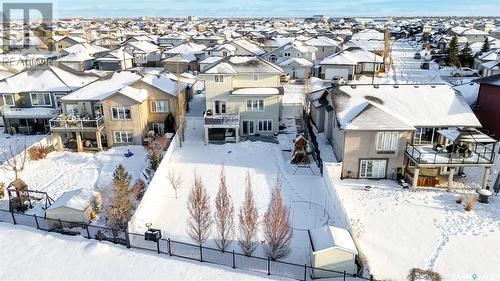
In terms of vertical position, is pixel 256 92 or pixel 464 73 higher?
pixel 256 92

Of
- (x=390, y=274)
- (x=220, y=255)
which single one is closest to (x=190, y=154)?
(x=220, y=255)

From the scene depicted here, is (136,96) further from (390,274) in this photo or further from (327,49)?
(327,49)

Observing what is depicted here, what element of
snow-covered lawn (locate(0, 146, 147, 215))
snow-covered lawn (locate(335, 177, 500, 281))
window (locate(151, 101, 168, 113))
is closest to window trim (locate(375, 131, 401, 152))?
snow-covered lawn (locate(335, 177, 500, 281))

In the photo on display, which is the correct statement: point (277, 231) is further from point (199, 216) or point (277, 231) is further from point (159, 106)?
point (159, 106)

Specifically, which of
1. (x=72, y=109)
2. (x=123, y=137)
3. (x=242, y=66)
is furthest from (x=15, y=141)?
(x=242, y=66)

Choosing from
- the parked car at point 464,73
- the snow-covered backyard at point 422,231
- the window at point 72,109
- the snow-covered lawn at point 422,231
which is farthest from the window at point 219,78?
the parked car at point 464,73

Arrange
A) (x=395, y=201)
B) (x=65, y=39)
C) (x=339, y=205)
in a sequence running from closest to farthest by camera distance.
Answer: (x=339, y=205) < (x=395, y=201) < (x=65, y=39)
